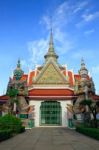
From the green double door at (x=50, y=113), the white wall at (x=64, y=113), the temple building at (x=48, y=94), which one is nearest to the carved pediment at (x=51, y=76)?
the temple building at (x=48, y=94)

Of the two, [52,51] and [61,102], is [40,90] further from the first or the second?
[52,51]

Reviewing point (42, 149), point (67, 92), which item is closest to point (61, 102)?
point (67, 92)

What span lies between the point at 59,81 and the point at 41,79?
3531 mm

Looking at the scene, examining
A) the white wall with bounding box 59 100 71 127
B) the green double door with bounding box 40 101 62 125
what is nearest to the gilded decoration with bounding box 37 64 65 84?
the white wall with bounding box 59 100 71 127

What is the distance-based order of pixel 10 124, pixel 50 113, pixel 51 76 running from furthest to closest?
pixel 51 76 < pixel 50 113 < pixel 10 124

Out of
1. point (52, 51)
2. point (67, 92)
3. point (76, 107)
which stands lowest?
point (76, 107)

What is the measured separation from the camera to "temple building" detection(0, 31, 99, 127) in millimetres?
38531

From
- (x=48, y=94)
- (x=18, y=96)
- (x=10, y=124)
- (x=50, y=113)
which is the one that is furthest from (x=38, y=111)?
(x=10, y=124)

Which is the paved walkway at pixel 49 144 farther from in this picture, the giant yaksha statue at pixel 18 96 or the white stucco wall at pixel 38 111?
the white stucco wall at pixel 38 111

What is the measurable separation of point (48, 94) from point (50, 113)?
11.4 ft

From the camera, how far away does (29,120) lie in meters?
36.2

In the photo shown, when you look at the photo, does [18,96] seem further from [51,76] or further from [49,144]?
[49,144]

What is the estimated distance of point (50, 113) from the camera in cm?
3909

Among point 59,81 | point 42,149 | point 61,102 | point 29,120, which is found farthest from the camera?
point 59,81
